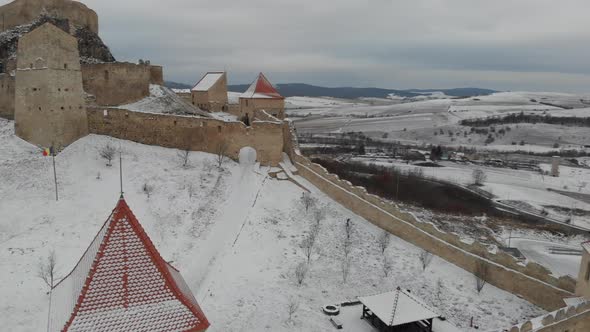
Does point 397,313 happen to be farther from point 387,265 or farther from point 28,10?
point 28,10

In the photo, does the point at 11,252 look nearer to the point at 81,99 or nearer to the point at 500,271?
the point at 81,99

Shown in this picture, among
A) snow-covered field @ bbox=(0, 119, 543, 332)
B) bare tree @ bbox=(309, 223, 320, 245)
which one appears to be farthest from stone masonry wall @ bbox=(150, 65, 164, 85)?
bare tree @ bbox=(309, 223, 320, 245)

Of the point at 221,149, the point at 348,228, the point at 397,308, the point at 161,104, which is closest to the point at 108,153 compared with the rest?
the point at 221,149

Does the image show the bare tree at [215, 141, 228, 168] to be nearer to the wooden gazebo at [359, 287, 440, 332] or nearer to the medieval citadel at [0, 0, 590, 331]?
the medieval citadel at [0, 0, 590, 331]

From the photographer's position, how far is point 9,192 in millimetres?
20359

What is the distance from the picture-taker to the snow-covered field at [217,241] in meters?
15.5

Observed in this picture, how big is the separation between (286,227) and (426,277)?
7.04 m

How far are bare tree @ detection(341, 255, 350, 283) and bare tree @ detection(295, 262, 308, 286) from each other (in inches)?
65.5

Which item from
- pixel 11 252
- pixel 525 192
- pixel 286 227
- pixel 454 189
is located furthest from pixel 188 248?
pixel 525 192

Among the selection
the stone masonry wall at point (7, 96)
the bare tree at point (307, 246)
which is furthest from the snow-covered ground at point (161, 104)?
the bare tree at point (307, 246)

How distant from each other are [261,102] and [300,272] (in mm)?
21515

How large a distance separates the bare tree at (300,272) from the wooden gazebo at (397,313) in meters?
2.56

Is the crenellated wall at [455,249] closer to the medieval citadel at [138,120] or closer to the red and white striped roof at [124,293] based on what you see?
the medieval citadel at [138,120]

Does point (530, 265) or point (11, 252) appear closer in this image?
point (11, 252)
